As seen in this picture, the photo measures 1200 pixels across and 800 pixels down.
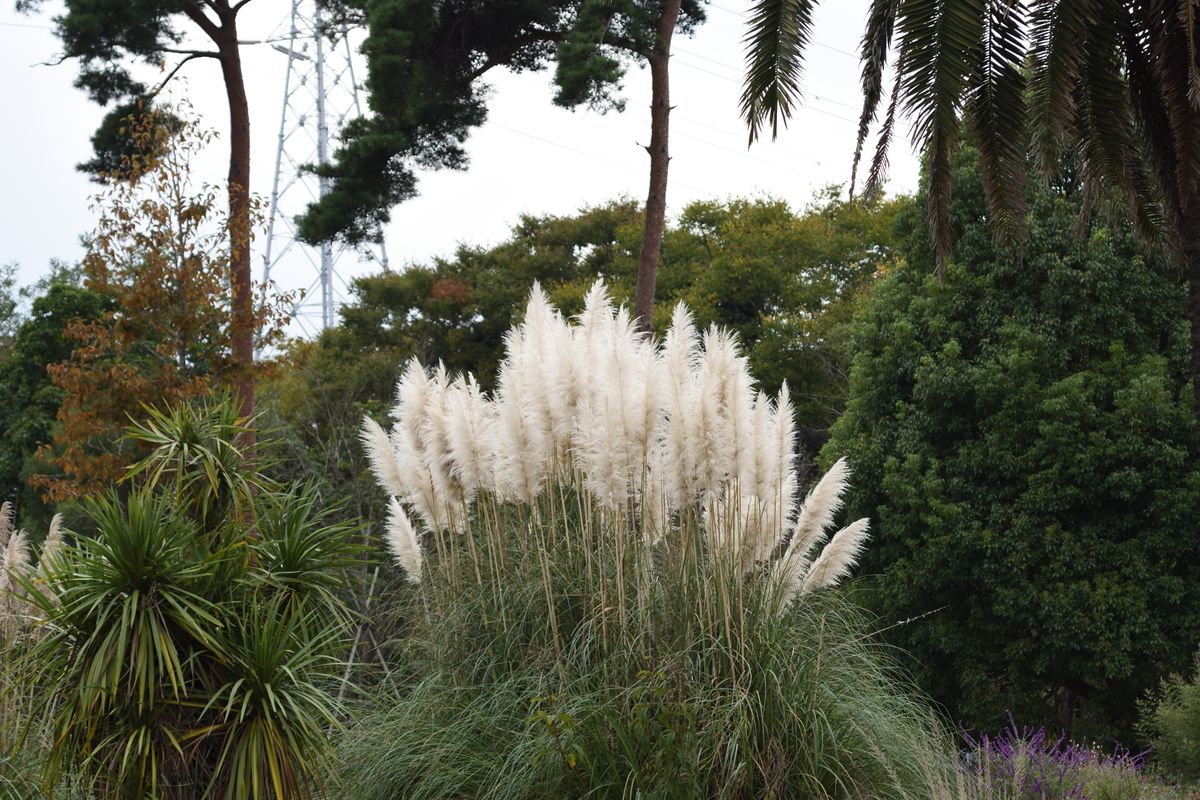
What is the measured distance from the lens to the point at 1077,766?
748 cm

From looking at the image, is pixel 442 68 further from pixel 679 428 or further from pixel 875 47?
pixel 679 428

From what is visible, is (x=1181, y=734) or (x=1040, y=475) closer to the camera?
(x=1181, y=734)

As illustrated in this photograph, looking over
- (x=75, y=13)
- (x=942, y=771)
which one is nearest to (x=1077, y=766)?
(x=942, y=771)

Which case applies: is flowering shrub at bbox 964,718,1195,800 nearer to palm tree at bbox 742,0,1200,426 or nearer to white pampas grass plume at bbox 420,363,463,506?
palm tree at bbox 742,0,1200,426

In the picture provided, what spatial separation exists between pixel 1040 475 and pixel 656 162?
19.6ft

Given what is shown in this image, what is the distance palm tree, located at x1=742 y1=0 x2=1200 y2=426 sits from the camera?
286 inches

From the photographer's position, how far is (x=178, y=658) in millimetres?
5414

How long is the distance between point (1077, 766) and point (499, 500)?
3899mm

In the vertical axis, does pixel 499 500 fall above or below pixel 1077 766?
above

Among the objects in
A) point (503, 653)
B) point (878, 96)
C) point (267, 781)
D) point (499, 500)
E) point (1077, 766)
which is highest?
point (878, 96)

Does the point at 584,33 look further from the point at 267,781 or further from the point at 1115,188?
the point at 267,781

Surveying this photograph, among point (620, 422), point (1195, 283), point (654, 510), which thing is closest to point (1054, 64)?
point (1195, 283)

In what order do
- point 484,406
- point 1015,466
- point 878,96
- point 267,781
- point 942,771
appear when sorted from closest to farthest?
point 267,781
point 942,771
point 484,406
point 878,96
point 1015,466

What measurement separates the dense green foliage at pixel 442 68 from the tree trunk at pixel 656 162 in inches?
A: 8.0
